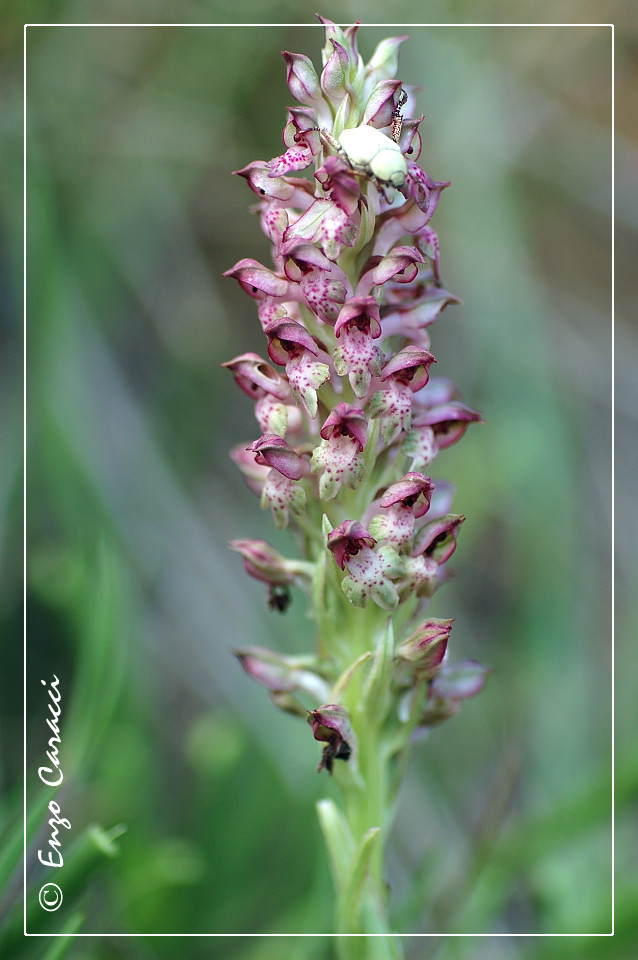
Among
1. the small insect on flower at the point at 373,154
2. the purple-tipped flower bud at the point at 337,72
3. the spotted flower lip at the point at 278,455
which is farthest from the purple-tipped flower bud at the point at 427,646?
the purple-tipped flower bud at the point at 337,72

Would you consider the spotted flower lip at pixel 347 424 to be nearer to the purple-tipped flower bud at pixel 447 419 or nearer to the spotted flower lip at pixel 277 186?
the purple-tipped flower bud at pixel 447 419

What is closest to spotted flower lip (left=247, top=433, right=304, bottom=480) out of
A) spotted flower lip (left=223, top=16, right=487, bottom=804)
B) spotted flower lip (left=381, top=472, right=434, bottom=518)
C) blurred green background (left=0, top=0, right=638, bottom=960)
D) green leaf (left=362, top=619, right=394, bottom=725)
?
spotted flower lip (left=223, top=16, right=487, bottom=804)

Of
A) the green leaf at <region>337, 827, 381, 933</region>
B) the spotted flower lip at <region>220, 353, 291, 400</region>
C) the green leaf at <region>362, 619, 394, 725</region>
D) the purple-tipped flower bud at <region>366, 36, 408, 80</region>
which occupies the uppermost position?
the purple-tipped flower bud at <region>366, 36, 408, 80</region>

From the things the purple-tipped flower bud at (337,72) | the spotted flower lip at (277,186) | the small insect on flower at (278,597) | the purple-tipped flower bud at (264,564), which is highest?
the purple-tipped flower bud at (337,72)

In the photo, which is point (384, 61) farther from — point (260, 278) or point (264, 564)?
point (264, 564)

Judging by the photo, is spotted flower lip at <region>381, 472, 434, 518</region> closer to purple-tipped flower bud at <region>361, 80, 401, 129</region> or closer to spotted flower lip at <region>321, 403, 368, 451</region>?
spotted flower lip at <region>321, 403, 368, 451</region>

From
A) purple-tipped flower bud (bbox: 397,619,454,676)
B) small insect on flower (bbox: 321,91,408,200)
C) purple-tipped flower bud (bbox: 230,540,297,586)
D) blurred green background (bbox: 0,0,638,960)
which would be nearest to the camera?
small insect on flower (bbox: 321,91,408,200)
